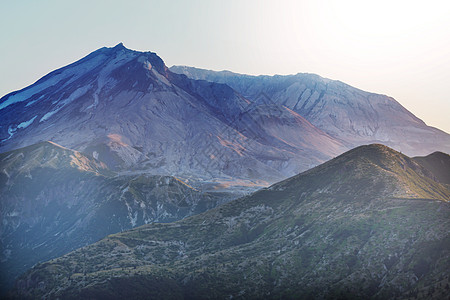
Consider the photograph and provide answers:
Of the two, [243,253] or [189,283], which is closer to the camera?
[189,283]

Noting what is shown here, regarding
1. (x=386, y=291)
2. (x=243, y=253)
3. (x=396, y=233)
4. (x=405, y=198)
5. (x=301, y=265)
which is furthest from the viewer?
(x=243, y=253)

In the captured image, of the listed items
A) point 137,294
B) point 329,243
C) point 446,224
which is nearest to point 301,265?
point 329,243

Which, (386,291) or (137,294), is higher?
(386,291)

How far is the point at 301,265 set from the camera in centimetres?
16588

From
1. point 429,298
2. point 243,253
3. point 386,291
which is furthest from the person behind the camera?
point 243,253

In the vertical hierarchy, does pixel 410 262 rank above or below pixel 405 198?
below

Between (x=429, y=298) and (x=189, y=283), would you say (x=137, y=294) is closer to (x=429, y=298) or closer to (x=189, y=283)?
(x=189, y=283)

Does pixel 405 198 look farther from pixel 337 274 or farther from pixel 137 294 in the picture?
pixel 137 294

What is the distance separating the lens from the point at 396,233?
504ft

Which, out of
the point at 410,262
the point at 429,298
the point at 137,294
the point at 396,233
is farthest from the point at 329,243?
the point at 137,294

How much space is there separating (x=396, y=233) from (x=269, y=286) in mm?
49257

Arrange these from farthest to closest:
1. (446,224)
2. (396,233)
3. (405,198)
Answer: (405,198) → (396,233) → (446,224)

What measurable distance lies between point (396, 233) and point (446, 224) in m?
16.6

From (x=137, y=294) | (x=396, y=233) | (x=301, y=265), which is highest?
(x=396, y=233)
